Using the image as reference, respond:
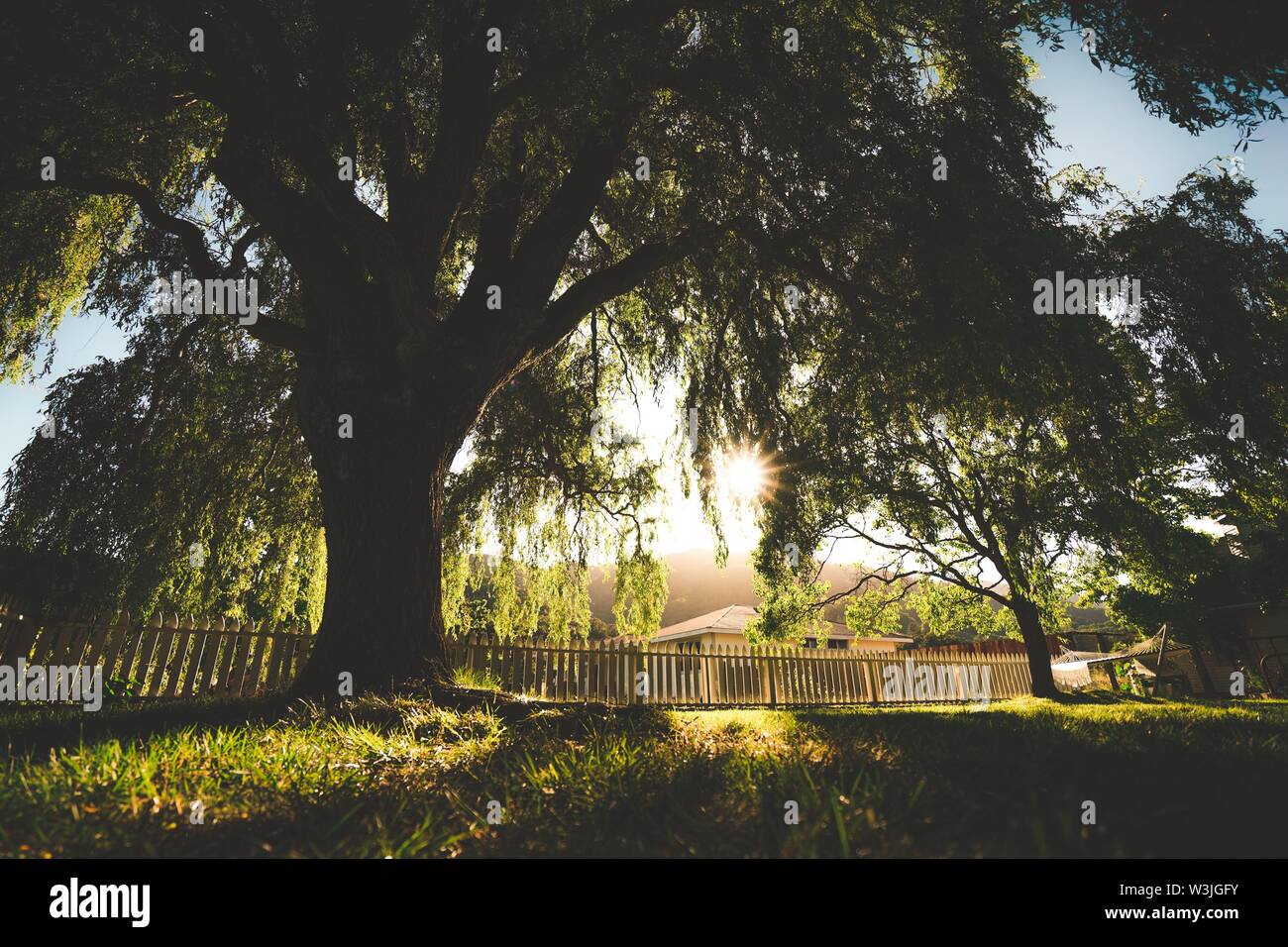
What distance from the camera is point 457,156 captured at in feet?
21.1

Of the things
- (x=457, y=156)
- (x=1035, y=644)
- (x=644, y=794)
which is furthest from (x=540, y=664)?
(x=1035, y=644)

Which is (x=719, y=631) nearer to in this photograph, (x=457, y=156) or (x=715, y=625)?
(x=715, y=625)

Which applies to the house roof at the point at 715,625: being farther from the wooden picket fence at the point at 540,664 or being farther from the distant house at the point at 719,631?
the wooden picket fence at the point at 540,664

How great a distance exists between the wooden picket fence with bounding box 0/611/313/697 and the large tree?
4579 millimetres

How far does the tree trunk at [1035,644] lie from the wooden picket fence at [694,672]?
2374 mm

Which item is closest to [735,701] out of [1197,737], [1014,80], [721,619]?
[1197,737]

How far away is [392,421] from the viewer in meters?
5.80

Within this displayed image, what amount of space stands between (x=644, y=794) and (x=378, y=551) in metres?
4.02

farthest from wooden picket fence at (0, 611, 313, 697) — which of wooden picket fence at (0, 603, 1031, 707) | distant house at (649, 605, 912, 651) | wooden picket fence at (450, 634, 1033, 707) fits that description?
distant house at (649, 605, 912, 651)

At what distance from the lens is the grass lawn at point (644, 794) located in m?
1.73

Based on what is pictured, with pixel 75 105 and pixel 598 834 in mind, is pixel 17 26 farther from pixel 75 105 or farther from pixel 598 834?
pixel 598 834

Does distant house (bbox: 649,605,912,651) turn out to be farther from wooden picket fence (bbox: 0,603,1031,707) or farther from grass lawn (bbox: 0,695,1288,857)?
grass lawn (bbox: 0,695,1288,857)

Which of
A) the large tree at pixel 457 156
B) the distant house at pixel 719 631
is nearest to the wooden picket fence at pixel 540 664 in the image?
the large tree at pixel 457 156

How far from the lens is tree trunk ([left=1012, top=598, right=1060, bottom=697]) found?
14.9 metres
